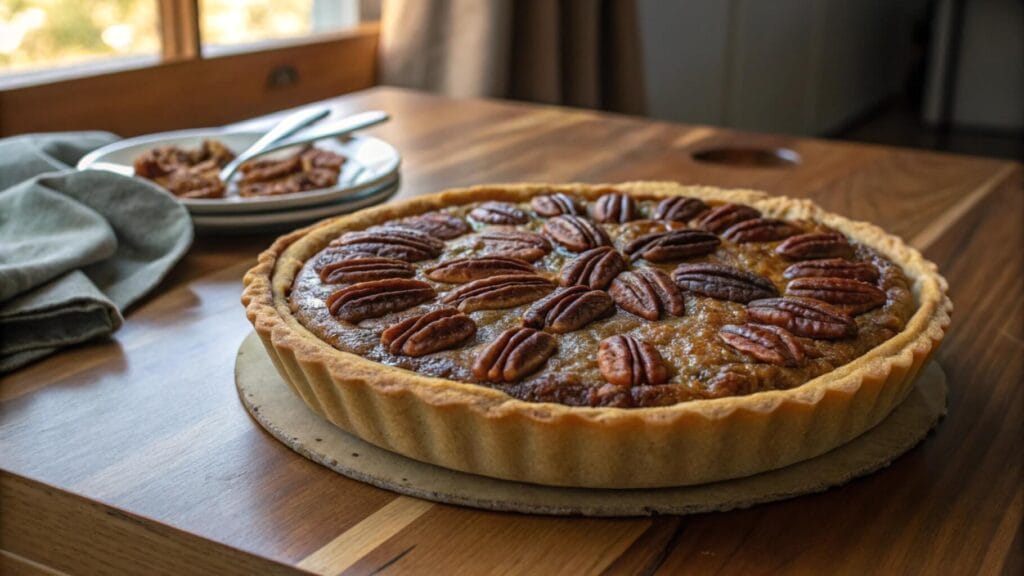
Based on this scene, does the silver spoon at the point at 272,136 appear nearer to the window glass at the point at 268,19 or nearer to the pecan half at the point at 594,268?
the pecan half at the point at 594,268

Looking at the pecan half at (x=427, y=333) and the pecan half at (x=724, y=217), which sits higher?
the pecan half at (x=724, y=217)

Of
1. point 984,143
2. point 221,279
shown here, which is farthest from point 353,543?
point 984,143

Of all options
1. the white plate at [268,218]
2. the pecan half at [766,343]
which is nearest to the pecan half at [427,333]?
the pecan half at [766,343]

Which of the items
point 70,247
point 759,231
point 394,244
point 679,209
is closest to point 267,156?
point 70,247

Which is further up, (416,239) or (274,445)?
(416,239)

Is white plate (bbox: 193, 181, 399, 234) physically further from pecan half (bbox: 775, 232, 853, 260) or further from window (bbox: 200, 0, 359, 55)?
window (bbox: 200, 0, 359, 55)

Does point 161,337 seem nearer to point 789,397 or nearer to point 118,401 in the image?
point 118,401

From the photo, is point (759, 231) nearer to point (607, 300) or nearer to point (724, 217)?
point (724, 217)
